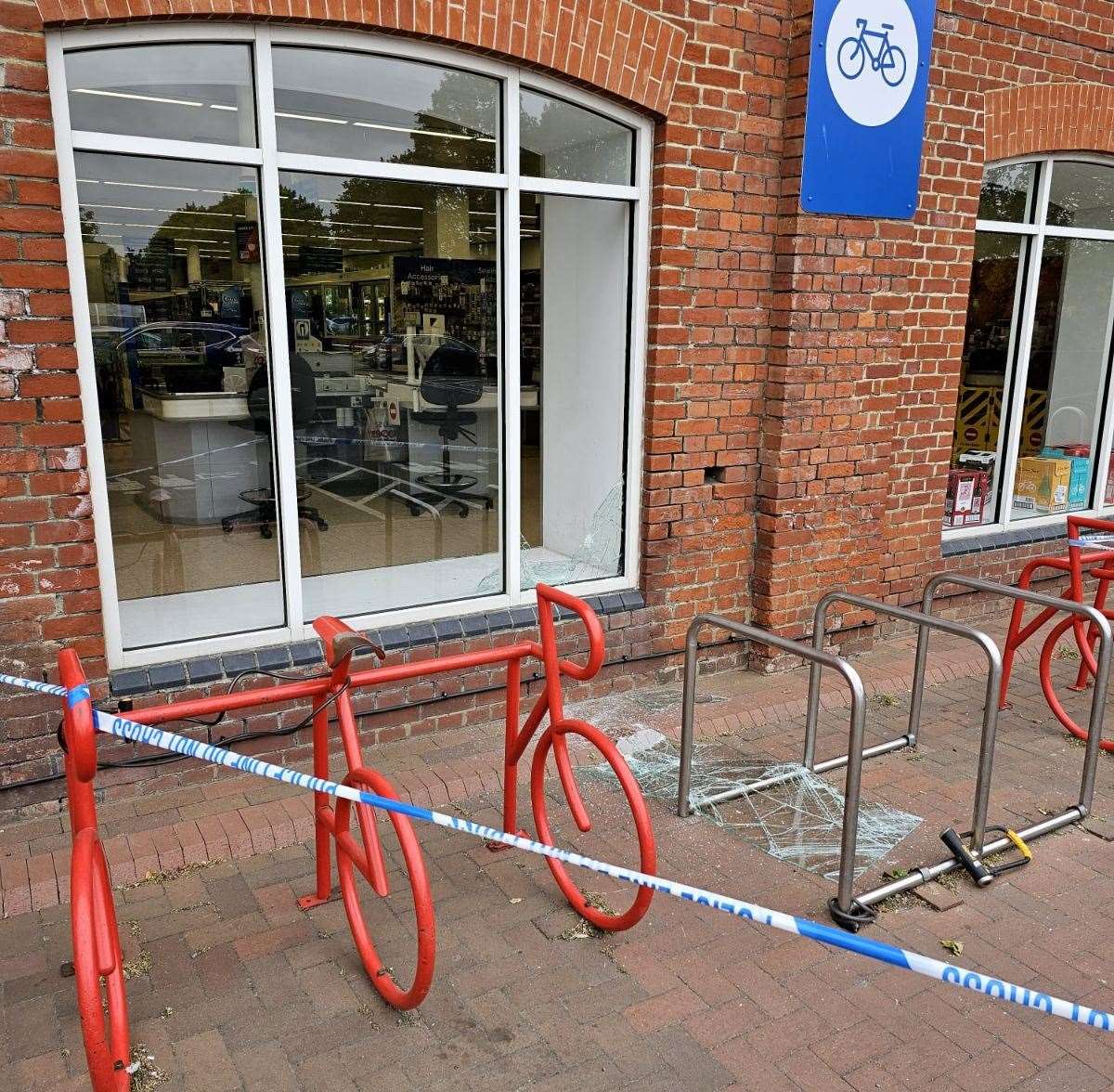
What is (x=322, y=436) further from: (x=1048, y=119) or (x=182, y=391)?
(x=1048, y=119)

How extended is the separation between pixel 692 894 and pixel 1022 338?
5.64 m

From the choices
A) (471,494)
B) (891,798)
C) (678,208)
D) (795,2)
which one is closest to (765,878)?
(891,798)

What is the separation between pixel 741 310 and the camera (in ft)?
16.4

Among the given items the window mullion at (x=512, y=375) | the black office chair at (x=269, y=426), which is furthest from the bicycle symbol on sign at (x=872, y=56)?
the black office chair at (x=269, y=426)

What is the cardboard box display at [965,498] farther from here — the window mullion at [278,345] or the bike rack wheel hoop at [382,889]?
the bike rack wheel hoop at [382,889]

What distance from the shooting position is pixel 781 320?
5.05 meters

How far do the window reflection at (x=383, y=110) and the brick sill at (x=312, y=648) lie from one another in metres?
2.12

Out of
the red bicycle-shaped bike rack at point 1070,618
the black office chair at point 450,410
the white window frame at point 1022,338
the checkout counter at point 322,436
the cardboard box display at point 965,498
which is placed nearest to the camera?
the checkout counter at point 322,436

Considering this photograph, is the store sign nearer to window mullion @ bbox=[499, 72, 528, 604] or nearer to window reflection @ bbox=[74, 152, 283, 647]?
window mullion @ bbox=[499, 72, 528, 604]

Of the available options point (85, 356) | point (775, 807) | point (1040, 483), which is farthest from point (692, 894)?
point (1040, 483)

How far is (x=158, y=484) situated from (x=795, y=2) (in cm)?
399

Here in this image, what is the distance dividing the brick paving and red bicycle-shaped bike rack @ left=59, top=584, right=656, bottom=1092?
0.13 metres

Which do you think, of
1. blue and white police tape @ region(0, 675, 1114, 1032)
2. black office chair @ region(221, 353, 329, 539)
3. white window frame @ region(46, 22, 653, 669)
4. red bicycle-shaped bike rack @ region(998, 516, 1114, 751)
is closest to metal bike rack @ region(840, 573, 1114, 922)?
blue and white police tape @ region(0, 675, 1114, 1032)

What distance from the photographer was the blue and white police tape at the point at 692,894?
1982mm
